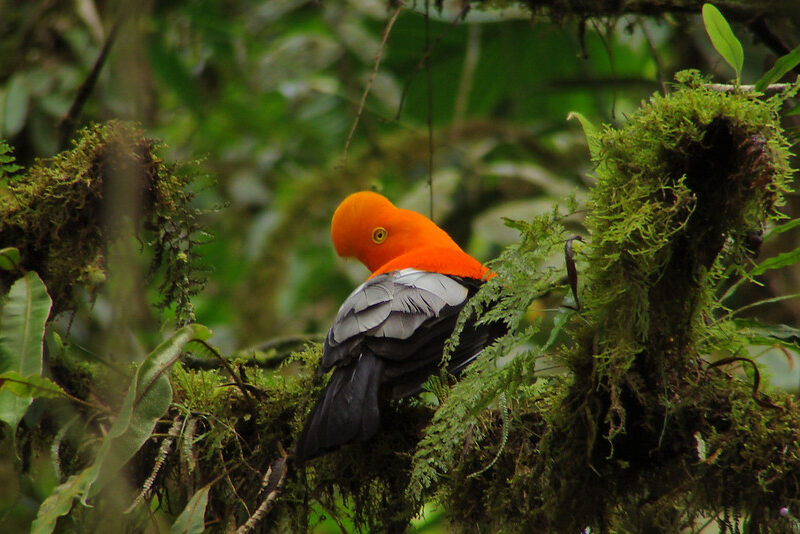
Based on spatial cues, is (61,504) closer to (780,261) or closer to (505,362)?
(505,362)

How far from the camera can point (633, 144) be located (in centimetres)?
176

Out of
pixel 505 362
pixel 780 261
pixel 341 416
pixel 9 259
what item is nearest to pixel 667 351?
pixel 780 261

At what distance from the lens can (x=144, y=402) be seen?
6.79ft

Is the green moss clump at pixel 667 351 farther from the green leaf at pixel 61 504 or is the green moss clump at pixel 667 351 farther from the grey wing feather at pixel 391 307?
the green leaf at pixel 61 504

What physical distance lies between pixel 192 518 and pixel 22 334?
790mm

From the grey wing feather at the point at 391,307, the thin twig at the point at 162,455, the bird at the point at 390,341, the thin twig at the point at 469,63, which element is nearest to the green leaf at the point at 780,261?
the bird at the point at 390,341

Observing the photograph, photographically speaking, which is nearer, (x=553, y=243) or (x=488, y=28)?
(x=553, y=243)

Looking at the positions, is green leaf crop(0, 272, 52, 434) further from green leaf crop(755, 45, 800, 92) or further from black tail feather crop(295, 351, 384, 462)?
green leaf crop(755, 45, 800, 92)

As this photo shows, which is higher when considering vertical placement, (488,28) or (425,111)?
(488,28)

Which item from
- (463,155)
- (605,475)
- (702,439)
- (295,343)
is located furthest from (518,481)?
(463,155)

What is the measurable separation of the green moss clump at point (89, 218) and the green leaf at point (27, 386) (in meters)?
0.49

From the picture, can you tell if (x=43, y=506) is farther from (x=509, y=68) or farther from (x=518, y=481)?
(x=509, y=68)

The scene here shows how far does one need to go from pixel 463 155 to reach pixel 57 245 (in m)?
3.70

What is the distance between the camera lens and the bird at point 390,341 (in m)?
2.21
